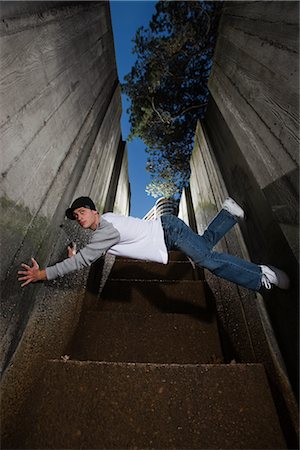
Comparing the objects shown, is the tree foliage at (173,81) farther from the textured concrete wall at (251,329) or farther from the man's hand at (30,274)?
the man's hand at (30,274)

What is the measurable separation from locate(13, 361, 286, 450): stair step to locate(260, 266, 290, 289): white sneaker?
0.64 meters

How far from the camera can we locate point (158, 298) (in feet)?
9.53

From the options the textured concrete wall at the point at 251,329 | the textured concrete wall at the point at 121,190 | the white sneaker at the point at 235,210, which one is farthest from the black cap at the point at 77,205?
the textured concrete wall at the point at 121,190

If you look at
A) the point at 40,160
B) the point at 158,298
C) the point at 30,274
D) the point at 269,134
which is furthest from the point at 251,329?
the point at 40,160

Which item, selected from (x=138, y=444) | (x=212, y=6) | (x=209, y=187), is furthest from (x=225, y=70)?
(x=138, y=444)

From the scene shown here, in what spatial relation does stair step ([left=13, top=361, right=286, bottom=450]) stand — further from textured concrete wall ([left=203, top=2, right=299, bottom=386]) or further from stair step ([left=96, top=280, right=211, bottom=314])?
stair step ([left=96, top=280, right=211, bottom=314])

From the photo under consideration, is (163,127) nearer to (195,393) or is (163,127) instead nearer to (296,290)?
(296,290)

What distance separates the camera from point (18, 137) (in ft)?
5.17

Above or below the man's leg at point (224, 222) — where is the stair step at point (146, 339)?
below

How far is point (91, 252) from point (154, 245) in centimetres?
66

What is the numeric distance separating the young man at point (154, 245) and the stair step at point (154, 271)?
4.07 ft

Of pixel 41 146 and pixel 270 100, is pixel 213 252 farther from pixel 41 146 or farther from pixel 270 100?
pixel 41 146

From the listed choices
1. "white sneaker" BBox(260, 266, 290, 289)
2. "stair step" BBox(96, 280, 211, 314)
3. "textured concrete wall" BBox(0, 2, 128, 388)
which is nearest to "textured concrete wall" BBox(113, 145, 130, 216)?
"textured concrete wall" BBox(0, 2, 128, 388)

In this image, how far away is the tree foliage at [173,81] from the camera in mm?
4941
